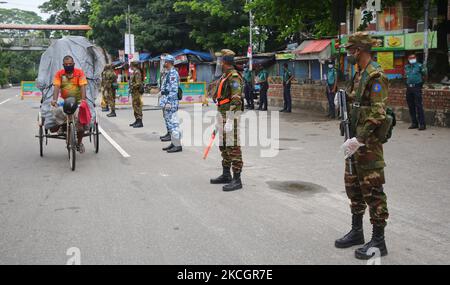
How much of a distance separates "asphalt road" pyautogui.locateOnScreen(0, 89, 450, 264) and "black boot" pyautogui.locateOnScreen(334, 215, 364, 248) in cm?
10

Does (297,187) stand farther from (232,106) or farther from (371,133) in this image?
(371,133)

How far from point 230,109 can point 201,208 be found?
160 centimetres

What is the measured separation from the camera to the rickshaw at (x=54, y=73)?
30.3 ft

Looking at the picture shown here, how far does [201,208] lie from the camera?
620 centimetres

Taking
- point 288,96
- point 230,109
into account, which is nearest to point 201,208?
point 230,109

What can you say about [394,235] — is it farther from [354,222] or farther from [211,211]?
[211,211]

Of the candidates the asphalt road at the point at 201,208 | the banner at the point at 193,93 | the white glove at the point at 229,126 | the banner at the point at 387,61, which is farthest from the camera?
the banner at the point at 193,93

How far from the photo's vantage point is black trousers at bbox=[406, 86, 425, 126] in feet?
42.9

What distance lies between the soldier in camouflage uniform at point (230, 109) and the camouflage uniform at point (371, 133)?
268 cm

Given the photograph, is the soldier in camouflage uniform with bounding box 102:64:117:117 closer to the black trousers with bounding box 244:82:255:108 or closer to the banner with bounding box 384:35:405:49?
the black trousers with bounding box 244:82:255:108

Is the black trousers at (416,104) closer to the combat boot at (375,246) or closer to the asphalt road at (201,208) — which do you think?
the asphalt road at (201,208)

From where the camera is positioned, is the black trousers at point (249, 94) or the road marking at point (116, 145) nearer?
the road marking at point (116, 145)

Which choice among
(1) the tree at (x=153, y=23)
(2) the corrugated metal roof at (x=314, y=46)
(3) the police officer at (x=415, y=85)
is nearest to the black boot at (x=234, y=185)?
(3) the police officer at (x=415, y=85)

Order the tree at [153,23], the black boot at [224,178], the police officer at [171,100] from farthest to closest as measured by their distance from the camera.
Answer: the tree at [153,23], the police officer at [171,100], the black boot at [224,178]
